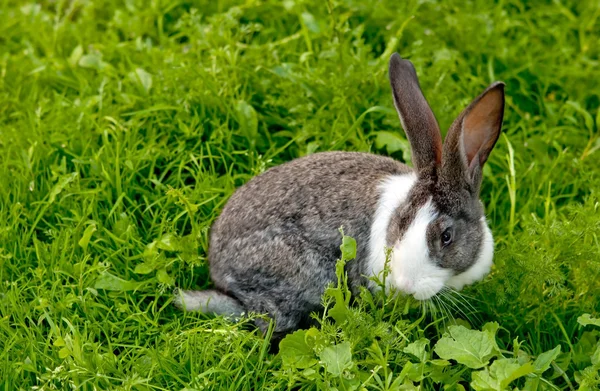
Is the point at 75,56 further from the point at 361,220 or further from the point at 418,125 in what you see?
the point at 418,125

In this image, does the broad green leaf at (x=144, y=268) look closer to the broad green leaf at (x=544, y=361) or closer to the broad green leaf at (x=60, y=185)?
the broad green leaf at (x=60, y=185)

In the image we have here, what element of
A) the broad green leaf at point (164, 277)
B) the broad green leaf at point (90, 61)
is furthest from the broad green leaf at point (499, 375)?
the broad green leaf at point (90, 61)

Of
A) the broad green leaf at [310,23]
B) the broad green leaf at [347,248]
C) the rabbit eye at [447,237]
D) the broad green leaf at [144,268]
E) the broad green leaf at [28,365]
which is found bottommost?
the broad green leaf at [28,365]

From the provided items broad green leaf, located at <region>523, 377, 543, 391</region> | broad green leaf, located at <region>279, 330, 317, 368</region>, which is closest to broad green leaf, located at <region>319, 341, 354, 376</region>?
broad green leaf, located at <region>279, 330, 317, 368</region>

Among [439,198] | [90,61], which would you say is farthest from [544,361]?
[90,61]

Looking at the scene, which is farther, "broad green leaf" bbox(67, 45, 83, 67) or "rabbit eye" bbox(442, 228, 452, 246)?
"broad green leaf" bbox(67, 45, 83, 67)

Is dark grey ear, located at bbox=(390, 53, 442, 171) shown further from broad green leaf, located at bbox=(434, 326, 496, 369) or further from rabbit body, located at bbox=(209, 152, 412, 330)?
broad green leaf, located at bbox=(434, 326, 496, 369)

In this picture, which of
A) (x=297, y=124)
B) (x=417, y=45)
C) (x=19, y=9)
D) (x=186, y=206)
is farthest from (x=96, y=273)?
(x=19, y=9)
